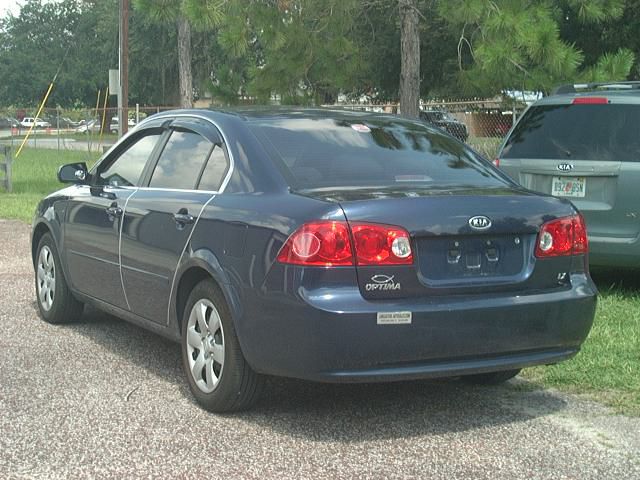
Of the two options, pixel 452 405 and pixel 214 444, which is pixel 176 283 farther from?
pixel 452 405

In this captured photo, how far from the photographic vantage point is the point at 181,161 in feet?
20.3

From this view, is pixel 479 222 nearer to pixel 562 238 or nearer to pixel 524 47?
pixel 562 238

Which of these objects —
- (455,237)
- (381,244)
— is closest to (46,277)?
(381,244)

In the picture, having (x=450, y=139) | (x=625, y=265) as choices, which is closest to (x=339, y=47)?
(x=625, y=265)

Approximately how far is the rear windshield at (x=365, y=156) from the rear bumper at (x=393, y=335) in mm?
752

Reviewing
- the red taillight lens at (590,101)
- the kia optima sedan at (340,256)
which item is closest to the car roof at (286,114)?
the kia optima sedan at (340,256)

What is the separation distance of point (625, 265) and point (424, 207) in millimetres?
3907

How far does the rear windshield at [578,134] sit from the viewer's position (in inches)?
330

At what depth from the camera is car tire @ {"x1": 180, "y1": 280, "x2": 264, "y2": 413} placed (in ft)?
17.2

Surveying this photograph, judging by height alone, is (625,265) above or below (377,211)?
below

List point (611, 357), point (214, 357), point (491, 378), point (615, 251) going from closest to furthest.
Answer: point (214, 357) → point (491, 378) → point (611, 357) → point (615, 251)

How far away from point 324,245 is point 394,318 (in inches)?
18.2

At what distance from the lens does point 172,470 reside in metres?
4.56

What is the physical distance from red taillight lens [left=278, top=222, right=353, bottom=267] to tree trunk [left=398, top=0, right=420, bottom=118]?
A: 34.6 feet
